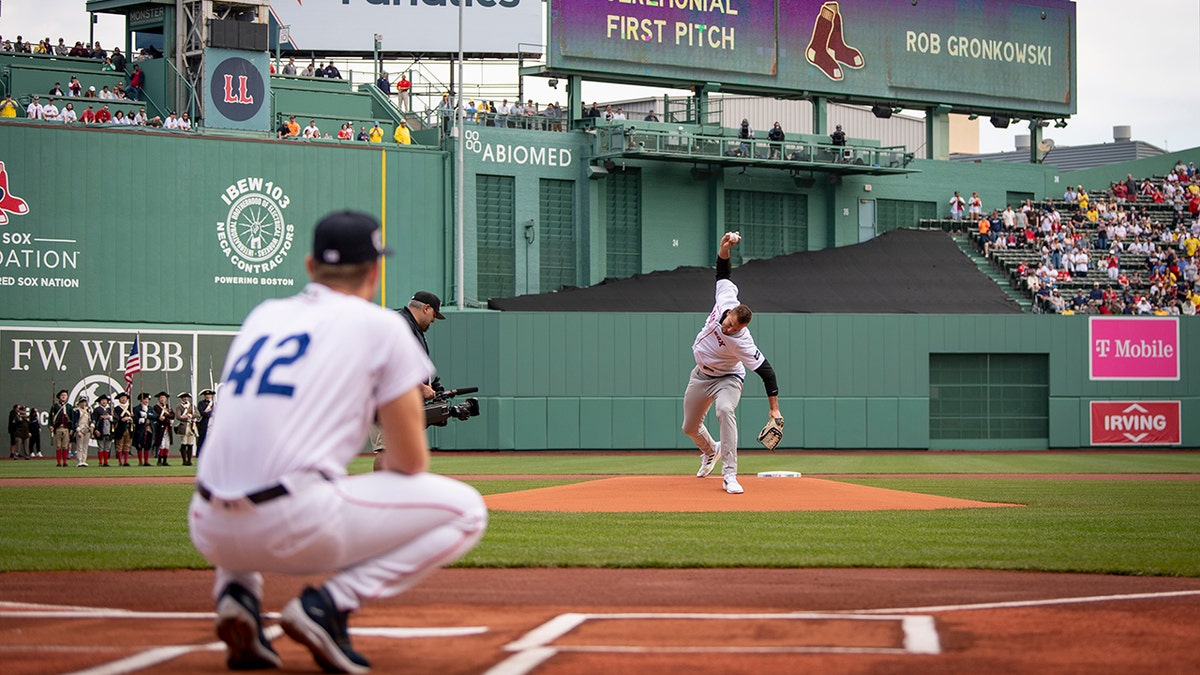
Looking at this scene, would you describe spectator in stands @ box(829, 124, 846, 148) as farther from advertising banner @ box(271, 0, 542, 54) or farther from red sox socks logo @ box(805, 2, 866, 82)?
advertising banner @ box(271, 0, 542, 54)

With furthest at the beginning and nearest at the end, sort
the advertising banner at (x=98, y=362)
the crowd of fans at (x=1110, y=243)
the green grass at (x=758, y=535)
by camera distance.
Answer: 1. the crowd of fans at (x=1110, y=243)
2. the advertising banner at (x=98, y=362)
3. the green grass at (x=758, y=535)

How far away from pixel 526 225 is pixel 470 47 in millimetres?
8232

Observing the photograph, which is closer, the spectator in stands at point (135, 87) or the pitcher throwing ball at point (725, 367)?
the pitcher throwing ball at point (725, 367)

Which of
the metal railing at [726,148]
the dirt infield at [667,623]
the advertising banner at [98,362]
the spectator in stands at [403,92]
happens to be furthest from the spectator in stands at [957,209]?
the dirt infield at [667,623]

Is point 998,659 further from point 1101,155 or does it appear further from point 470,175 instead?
point 1101,155

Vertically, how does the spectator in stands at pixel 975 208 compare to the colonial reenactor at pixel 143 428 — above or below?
above

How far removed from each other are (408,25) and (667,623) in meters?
41.3

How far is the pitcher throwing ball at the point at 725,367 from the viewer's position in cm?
1377

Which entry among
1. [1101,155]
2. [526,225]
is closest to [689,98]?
[526,225]

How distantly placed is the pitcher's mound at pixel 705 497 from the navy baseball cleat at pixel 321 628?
27.7 feet

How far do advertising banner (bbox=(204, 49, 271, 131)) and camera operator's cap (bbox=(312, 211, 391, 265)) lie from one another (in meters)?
33.6

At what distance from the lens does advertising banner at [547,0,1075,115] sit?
1587 inches

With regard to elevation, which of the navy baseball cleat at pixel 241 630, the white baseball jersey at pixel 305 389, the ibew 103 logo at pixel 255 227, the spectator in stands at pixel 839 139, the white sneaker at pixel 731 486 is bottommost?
the white sneaker at pixel 731 486

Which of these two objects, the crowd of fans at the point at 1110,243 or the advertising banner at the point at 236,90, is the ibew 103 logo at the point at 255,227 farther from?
the crowd of fans at the point at 1110,243
